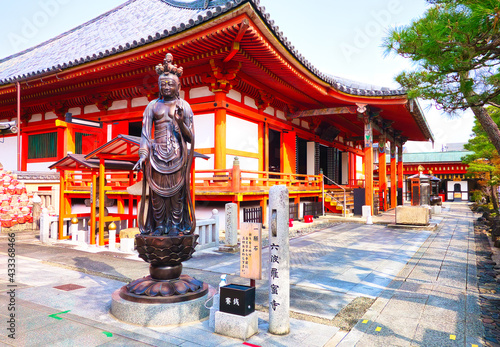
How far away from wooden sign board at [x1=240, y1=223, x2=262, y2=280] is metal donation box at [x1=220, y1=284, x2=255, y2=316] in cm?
26

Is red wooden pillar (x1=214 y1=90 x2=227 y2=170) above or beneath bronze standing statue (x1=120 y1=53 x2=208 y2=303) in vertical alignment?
above

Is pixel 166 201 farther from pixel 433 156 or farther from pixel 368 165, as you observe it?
pixel 433 156

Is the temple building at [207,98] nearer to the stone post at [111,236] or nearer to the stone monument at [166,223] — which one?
the stone post at [111,236]

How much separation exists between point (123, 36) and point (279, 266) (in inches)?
629

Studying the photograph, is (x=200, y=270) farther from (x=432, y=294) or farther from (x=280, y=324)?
(x=432, y=294)

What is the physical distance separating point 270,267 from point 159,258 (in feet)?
4.98

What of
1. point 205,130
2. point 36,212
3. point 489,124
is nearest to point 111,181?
point 36,212

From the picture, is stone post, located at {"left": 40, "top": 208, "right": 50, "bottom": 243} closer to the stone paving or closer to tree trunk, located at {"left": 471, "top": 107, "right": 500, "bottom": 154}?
the stone paving

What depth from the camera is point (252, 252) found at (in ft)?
13.5

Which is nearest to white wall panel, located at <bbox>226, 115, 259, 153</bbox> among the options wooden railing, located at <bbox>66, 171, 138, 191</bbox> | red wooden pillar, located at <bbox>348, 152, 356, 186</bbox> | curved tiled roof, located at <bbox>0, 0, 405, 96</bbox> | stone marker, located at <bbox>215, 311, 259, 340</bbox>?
curved tiled roof, located at <bbox>0, 0, 405, 96</bbox>

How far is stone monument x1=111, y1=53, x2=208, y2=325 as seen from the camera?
418cm

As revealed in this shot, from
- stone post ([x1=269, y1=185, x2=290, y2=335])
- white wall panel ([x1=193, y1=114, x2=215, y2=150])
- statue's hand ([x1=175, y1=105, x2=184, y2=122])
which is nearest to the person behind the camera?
stone post ([x1=269, y1=185, x2=290, y2=335])

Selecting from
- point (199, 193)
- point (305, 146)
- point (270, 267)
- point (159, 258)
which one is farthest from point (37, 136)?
point (270, 267)

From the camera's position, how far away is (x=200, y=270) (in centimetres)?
675
